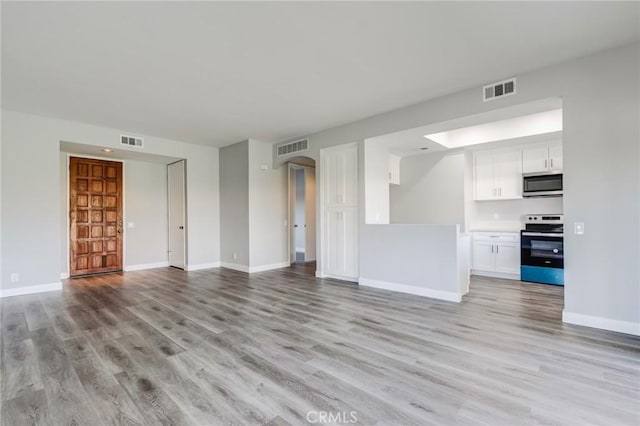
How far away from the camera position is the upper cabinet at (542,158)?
17.7 ft

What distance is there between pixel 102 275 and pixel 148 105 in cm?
383

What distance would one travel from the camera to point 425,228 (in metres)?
4.55

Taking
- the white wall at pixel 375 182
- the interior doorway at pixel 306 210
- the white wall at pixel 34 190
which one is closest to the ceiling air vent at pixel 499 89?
the white wall at pixel 375 182

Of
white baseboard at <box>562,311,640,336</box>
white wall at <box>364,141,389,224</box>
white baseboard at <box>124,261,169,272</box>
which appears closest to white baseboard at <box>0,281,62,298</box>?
white baseboard at <box>124,261,169,272</box>

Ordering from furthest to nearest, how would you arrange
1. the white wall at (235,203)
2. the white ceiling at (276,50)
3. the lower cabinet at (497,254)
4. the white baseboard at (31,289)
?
the white wall at (235,203) → the lower cabinet at (497,254) → the white baseboard at (31,289) → the white ceiling at (276,50)

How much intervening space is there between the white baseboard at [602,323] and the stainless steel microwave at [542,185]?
2.86m

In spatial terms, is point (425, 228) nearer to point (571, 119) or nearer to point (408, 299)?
point (408, 299)

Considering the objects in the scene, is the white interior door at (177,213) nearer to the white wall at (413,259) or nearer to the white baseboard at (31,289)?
the white baseboard at (31,289)

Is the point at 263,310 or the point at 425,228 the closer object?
the point at 263,310

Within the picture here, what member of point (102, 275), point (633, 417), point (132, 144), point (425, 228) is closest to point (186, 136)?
point (132, 144)

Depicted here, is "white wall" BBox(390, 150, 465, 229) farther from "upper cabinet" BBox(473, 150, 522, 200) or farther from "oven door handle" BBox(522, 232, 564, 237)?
"oven door handle" BBox(522, 232, 564, 237)

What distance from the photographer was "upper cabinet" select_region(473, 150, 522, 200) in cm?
584

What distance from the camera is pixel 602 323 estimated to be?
3127 mm

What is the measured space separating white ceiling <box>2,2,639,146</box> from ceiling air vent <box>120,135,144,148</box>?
110 centimetres
